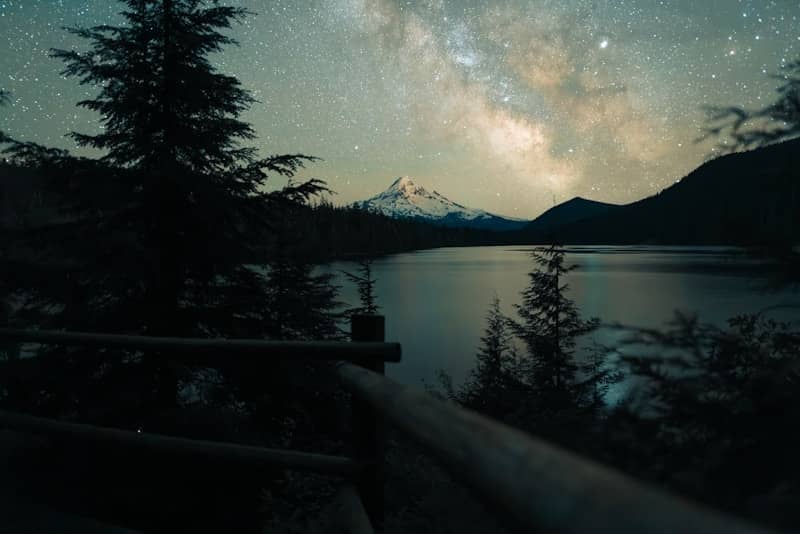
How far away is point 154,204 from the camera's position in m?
8.03

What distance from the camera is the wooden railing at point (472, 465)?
600 millimetres

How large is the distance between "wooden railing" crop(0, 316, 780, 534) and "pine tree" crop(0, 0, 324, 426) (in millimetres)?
5698

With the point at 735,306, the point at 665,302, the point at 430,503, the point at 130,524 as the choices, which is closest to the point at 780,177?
the point at 430,503

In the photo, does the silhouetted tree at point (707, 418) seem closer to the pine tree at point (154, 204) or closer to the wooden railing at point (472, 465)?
the wooden railing at point (472, 465)

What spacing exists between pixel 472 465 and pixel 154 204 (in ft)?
27.5

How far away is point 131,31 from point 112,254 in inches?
157

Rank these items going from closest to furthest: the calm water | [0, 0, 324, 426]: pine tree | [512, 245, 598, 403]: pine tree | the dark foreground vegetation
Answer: the dark foreground vegetation < [0, 0, 324, 426]: pine tree < [512, 245, 598, 403]: pine tree < the calm water

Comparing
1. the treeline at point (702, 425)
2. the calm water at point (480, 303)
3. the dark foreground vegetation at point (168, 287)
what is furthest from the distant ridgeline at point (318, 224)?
the calm water at point (480, 303)

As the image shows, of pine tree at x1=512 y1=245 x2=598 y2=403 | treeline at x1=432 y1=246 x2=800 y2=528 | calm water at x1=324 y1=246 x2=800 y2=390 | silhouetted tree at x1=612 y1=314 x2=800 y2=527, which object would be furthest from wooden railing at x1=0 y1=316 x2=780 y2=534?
calm water at x1=324 y1=246 x2=800 y2=390

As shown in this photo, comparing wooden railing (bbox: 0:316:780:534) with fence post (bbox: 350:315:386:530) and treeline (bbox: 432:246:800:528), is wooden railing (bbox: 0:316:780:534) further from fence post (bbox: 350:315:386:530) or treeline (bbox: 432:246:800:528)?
treeline (bbox: 432:246:800:528)

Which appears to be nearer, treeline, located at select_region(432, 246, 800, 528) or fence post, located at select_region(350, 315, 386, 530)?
treeline, located at select_region(432, 246, 800, 528)

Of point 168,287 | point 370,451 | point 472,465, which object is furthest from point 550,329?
point 472,465

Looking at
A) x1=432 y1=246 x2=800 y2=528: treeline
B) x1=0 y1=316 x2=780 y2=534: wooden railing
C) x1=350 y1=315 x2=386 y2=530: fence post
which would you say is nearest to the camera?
x1=0 y1=316 x2=780 y2=534: wooden railing

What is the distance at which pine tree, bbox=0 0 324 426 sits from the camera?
773 centimetres
